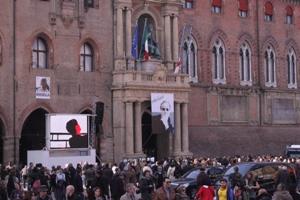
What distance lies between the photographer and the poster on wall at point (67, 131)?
35912 millimetres

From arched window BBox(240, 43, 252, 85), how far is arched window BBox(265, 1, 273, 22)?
3448 millimetres

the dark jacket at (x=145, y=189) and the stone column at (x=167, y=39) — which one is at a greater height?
the stone column at (x=167, y=39)

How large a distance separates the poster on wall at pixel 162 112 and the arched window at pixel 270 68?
12.5 meters

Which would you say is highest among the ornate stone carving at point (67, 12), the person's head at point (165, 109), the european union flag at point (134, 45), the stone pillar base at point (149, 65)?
the ornate stone carving at point (67, 12)

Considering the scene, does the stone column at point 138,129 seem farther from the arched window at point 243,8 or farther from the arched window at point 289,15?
the arched window at point 289,15

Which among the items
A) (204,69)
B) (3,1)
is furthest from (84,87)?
(204,69)

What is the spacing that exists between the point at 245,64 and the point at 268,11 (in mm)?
4971

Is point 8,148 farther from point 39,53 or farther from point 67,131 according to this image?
point 39,53

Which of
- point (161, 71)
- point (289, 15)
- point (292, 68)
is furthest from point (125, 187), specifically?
point (289, 15)

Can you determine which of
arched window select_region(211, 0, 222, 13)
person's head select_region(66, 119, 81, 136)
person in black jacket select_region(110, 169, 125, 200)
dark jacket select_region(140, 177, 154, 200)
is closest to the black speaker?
person's head select_region(66, 119, 81, 136)

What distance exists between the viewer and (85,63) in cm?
4172

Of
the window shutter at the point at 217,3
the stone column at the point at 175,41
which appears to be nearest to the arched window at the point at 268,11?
the window shutter at the point at 217,3

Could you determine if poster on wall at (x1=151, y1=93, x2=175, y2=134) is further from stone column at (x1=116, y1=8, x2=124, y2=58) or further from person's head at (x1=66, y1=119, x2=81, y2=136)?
person's head at (x1=66, y1=119, x2=81, y2=136)

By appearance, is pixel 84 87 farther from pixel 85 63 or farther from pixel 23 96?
pixel 23 96
